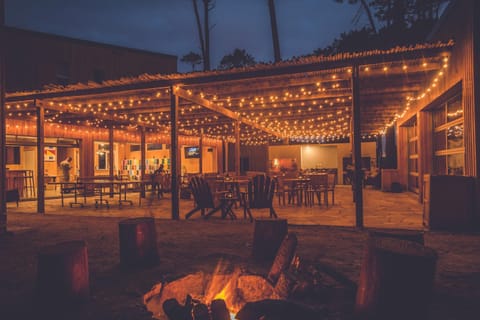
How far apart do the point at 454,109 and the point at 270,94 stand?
4044 mm

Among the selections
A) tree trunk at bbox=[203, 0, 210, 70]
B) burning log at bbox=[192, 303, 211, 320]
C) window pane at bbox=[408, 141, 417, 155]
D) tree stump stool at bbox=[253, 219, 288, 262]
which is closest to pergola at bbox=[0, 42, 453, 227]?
window pane at bbox=[408, 141, 417, 155]

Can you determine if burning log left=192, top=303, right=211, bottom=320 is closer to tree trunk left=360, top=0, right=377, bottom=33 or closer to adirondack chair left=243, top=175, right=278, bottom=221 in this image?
adirondack chair left=243, top=175, right=278, bottom=221

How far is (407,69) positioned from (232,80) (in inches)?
131

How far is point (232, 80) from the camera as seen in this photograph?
6.24 meters

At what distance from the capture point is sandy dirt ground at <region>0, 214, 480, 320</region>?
2.35 m

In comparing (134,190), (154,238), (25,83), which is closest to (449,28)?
(154,238)

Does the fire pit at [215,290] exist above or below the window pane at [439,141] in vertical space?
below

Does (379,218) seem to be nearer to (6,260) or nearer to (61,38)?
(6,260)

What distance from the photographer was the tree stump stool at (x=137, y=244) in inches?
130

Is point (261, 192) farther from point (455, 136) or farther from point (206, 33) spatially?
point (206, 33)

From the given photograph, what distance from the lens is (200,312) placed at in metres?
2.04

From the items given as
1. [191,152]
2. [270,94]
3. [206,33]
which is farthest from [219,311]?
[206,33]

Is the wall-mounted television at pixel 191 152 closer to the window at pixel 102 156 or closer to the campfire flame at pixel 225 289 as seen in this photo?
the window at pixel 102 156

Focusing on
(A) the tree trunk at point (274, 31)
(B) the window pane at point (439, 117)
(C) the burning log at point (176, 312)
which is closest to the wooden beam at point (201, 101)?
(A) the tree trunk at point (274, 31)
